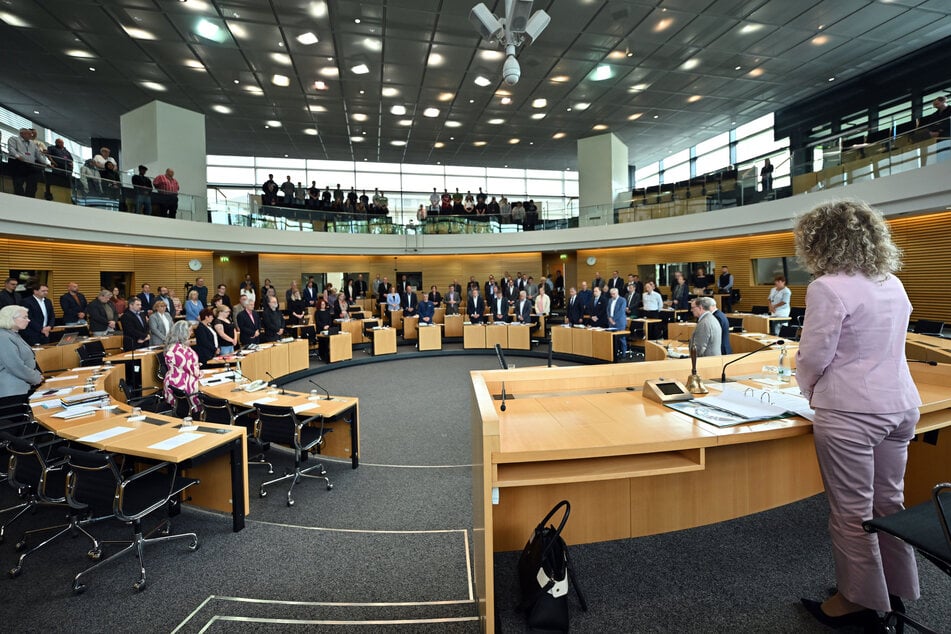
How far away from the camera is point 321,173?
21.1 meters

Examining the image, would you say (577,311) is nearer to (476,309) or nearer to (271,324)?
(476,309)

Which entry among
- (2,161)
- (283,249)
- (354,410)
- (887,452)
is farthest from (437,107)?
(887,452)

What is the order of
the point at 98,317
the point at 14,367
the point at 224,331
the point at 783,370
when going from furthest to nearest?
the point at 98,317 → the point at 224,331 → the point at 14,367 → the point at 783,370

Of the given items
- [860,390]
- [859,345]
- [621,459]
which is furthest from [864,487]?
[621,459]

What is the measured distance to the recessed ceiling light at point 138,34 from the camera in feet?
30.8

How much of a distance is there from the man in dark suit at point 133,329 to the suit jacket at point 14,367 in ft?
11.8

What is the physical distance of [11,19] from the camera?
8.88 m

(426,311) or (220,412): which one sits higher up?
(426,311)

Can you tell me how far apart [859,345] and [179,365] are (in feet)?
19.5

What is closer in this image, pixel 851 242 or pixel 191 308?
pixel 851 242

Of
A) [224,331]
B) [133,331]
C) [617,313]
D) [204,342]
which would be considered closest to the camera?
[204,342]

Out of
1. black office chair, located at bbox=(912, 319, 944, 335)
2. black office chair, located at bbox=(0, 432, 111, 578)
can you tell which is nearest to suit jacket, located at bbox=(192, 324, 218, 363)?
black office chair, located at bbox=(0, 432, 111, 578)

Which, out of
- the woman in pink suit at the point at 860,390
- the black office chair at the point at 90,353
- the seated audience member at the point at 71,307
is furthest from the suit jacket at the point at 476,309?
the woman in pink suit at the point at 860,390

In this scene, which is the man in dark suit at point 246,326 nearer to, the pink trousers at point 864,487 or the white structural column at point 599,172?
the pink trousers at point 864,487
